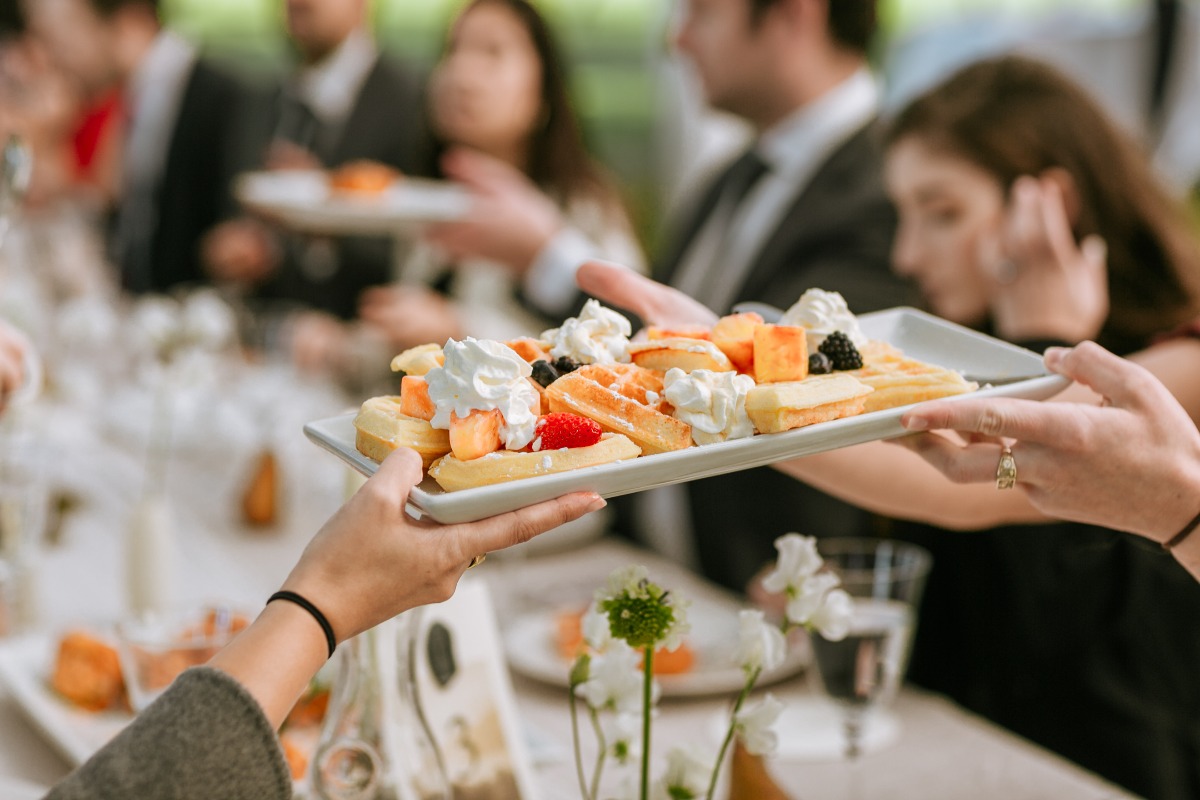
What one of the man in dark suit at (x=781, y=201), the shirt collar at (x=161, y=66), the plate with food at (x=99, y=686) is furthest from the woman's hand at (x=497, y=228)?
the shirt collar at (x=161, y=66)

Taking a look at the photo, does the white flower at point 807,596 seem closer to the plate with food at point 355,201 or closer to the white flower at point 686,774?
the white flower at point 686,774

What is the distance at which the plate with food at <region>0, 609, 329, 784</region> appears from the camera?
1.27m

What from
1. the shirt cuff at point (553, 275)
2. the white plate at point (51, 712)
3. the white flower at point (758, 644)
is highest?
the white flower at point (758, 644)

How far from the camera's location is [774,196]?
99.6 inches

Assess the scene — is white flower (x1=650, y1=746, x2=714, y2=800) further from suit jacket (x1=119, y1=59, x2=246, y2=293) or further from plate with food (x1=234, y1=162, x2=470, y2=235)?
suit jacket (x1=119, y1=59, x2=246, y2=293)

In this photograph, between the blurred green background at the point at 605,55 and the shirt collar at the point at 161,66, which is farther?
the blurred green background at the point at 605,55

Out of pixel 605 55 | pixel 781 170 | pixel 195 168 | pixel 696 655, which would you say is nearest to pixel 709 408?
pixel 696 655

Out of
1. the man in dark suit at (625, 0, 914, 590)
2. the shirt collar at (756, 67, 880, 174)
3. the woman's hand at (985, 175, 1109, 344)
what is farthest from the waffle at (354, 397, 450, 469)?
the shirt collar at (756, 67, 880, 174)

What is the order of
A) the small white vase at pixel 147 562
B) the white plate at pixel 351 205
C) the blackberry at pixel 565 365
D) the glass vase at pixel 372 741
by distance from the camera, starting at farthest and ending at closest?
the white plate at pixel 351 205, the small white vase at pixel 147 562, the glass vase at pixel 372 741, the blackberry at pixel 565 365

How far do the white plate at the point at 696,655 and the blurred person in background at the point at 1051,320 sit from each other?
336 millimetres

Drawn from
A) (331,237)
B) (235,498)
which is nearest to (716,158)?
(331,237)

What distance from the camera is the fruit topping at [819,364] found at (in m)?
0.97

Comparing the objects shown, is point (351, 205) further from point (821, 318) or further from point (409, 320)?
point (821, 318)

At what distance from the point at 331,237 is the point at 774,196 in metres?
1.83
